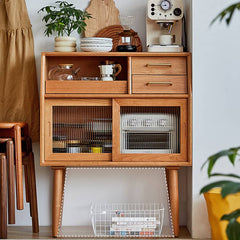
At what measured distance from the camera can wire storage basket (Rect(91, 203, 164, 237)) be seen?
3137 millimetres

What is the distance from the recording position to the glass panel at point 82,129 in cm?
313

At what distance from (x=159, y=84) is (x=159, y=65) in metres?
0.13

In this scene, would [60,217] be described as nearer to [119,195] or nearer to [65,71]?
[119,195]

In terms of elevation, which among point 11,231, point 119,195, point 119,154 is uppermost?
point 119,154

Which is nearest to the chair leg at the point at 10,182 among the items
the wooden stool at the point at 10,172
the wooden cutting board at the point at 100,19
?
the wooden stool at the point at 10,172

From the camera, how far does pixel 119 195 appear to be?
3475 mm

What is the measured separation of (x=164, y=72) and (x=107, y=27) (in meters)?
0.60

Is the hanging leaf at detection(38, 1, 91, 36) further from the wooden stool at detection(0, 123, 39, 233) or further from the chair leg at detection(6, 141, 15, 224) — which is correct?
the chair leg at detection(6, 141, 15, 224)

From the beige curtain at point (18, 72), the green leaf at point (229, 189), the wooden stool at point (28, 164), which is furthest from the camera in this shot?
the beige curtain at point (18, 72)

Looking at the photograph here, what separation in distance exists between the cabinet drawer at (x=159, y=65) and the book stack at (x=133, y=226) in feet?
3.27

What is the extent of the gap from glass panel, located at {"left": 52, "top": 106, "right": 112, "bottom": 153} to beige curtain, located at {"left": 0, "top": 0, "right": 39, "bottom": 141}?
0.30 m

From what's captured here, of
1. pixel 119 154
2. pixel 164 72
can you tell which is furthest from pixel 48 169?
pixel 164 72

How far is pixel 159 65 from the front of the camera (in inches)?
124

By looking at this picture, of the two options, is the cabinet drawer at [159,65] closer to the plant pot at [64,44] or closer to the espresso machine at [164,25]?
the espresso machine at [164,25]
